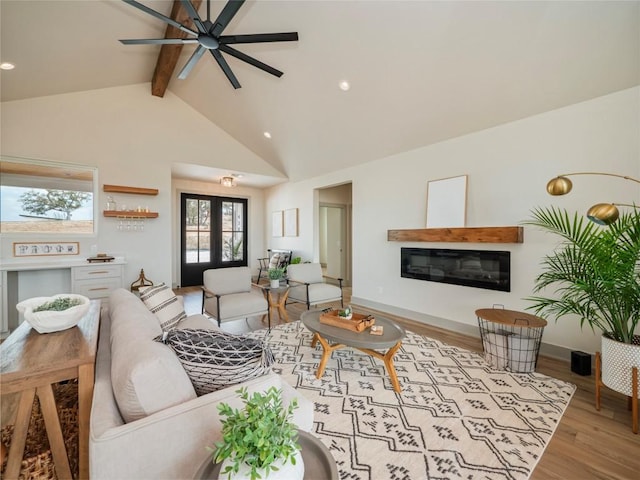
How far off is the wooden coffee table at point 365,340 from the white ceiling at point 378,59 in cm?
270

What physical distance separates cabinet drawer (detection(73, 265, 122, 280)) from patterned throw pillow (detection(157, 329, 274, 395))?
3628 millimetres

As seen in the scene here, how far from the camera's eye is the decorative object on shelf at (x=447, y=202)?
3.67 m

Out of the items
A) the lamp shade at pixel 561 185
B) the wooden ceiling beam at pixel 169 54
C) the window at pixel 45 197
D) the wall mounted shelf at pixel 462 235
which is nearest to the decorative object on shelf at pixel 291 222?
the wall mounted shelf at pixel 462 235

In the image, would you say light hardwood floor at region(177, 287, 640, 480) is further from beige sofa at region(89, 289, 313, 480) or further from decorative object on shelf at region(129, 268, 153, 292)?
decorative object on shelf at region(129, 268, 153, 292)

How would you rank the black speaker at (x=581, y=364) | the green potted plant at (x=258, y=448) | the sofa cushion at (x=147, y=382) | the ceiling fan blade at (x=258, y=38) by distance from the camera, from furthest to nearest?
the black speaker at (x=581, y=364), the ceiling fan blade at (x=258, y=38), the sofa cushion at (x=147, y=382), the green potted plant at (x=258, y=448)

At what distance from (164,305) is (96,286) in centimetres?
247

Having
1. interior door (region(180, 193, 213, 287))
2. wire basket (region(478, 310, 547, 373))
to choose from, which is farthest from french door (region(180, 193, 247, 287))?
wire basket (region(478, 310, 547, 373))

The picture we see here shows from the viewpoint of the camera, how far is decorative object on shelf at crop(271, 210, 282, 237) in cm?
742

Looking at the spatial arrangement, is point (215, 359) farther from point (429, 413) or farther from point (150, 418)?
point (429, 413)

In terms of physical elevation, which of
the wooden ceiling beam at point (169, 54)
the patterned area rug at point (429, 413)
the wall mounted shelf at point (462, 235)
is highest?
the wooden ceiling beam at point (169, 54)

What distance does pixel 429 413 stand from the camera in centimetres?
209

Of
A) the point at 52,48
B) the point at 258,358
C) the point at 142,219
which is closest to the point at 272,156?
the point at 142,219

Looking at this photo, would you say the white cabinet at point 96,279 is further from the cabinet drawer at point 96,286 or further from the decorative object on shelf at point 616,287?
the decorative object on shelf at point 616,287

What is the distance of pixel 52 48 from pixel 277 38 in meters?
2.67
